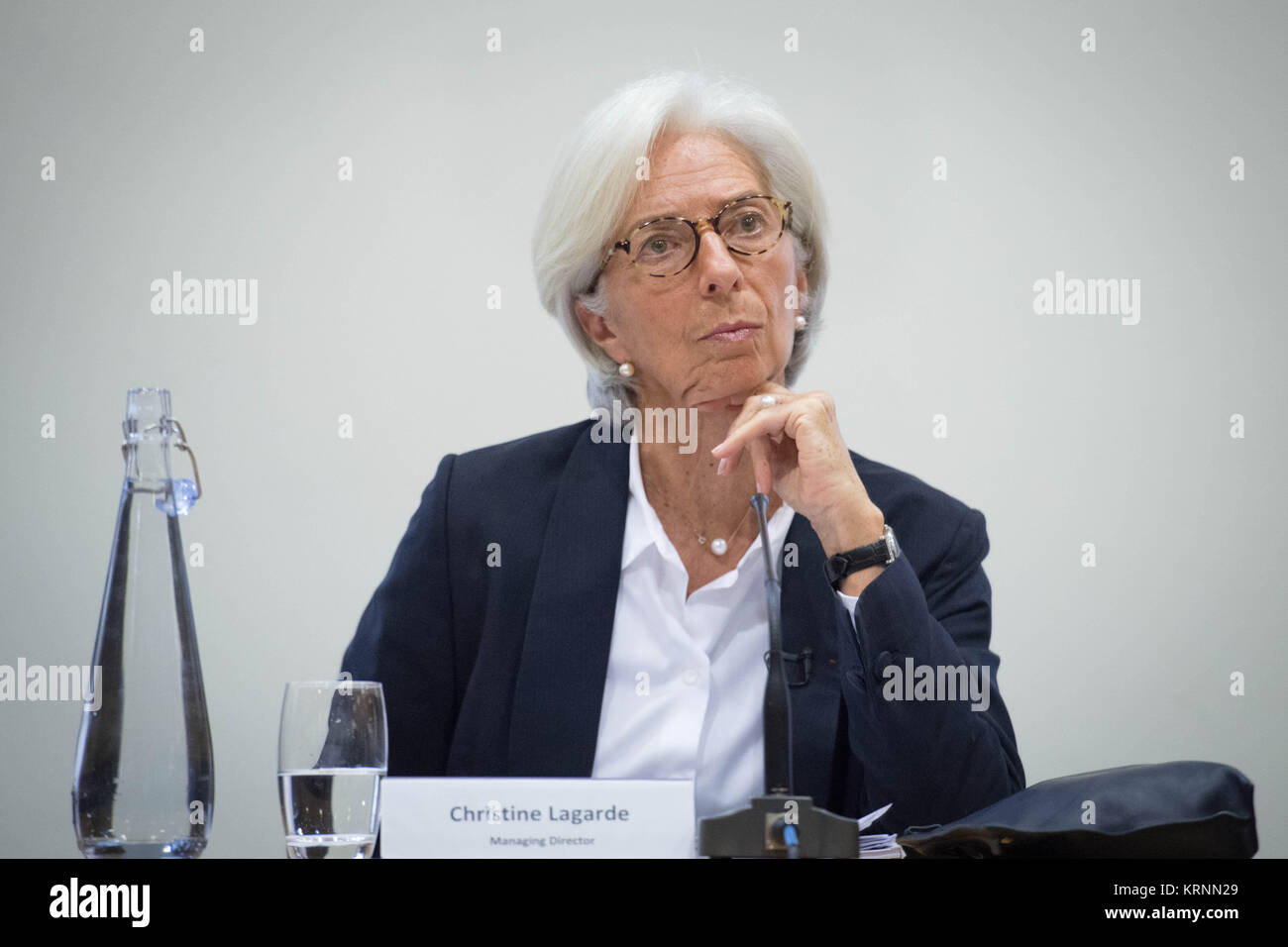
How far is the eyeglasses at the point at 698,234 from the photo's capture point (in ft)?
6.42

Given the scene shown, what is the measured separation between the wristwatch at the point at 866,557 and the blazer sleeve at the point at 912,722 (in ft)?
0.07

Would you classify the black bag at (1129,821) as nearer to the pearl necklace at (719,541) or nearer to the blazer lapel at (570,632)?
the blazer lapel at (570,632)

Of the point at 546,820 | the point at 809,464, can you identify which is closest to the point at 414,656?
the point at 809,464

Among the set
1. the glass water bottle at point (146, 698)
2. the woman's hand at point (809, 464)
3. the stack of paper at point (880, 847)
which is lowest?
the stack of paper at point (880, 847)

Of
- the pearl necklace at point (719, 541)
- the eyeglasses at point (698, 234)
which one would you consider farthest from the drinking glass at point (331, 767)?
the eyeglasses at point (698, 234)

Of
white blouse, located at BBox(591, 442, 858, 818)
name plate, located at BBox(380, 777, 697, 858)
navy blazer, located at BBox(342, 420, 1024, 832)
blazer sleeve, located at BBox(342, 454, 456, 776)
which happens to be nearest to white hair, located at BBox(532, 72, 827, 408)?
navy blazer, located at BBox(342, 420, 1024, 832)

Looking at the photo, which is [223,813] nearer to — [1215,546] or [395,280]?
[395,280]

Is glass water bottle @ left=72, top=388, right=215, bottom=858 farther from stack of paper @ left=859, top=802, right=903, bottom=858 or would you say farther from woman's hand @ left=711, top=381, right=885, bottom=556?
woman's hand @ left=711, top=381, right=885, bottom=556

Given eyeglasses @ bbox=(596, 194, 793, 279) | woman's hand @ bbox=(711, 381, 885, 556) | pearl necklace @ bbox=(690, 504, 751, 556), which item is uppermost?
eyeglasses @ bbox=(596, 194, 793, 279)

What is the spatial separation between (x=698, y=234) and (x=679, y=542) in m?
0.49

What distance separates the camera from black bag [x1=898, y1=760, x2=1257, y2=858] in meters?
0.96

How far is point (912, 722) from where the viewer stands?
4.89ft
